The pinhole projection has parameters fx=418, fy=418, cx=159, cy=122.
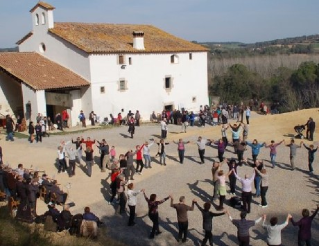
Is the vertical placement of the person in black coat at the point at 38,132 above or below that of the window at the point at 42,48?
below

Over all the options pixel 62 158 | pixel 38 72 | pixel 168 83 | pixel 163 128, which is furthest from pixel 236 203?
pixel 168 83

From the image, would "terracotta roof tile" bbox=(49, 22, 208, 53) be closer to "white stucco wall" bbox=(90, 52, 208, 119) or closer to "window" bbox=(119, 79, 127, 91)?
"white stucco wall" bbox=(90, 52, 208, 119)

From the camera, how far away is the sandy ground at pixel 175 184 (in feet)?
39.5

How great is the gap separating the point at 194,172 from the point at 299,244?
7.68 m

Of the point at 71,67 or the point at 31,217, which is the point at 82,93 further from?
the point at 31,217

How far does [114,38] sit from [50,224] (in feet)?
80.6

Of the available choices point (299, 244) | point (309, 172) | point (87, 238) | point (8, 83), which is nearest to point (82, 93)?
point (8, 83)

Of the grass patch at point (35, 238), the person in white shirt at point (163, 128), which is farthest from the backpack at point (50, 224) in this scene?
the person in white shirt at point (163, 128)

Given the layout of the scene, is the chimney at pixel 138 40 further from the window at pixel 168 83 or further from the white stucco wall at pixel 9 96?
the white stucco wall at pixel 9 96

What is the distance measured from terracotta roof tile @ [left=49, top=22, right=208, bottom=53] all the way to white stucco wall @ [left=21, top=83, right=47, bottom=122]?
4.96 meters

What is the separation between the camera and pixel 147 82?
114 ft

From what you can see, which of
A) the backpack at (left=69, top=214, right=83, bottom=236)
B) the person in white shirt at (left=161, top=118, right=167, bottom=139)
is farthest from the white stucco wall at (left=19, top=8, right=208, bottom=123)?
the backpack at (left=69, top=214, right=83, bottom=236)

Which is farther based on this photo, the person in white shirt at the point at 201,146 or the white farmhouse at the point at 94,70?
the white farmhouse at the point at 94,70

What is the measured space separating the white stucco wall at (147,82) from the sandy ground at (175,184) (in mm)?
6212
